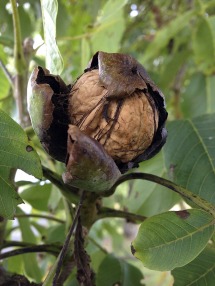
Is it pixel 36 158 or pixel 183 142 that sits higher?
pixel 183 142

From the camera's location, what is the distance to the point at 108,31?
172 centimetres

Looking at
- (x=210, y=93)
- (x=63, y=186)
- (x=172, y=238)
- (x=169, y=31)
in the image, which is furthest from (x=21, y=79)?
(x=210, y=93)

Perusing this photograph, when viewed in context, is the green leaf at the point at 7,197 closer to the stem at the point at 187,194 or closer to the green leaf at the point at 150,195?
the stem at the point at 187,194

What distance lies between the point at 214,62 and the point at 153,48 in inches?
10.9

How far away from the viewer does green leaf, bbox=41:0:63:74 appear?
2.99 ft

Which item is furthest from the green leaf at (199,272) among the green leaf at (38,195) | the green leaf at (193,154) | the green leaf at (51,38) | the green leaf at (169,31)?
the green leaf at (169,31)

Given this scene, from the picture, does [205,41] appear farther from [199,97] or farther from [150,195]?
[150,195]

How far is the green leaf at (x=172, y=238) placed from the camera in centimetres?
80

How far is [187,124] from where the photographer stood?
4.28ft

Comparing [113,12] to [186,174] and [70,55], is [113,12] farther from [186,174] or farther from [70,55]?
[70,55]

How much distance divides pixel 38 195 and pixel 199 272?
66 centimetres

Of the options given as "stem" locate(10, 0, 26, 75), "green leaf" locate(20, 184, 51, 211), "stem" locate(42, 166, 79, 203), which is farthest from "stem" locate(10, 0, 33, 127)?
"stem" locate(42, 166, 79, 203)

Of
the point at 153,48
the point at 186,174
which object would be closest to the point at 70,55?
the point at 153,48

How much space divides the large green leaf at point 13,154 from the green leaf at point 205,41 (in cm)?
127
